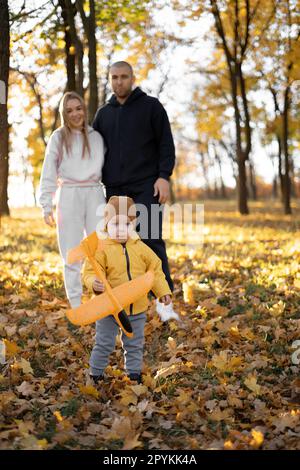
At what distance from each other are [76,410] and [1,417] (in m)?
0.51

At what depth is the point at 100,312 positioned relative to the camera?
376 centimetres

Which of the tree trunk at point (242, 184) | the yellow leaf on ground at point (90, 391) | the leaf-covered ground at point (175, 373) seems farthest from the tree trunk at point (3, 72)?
the tree trunk at point (242, 184)

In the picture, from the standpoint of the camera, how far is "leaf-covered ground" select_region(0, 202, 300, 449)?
3375mm

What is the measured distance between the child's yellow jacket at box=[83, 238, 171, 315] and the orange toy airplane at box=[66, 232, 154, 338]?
0.11 m

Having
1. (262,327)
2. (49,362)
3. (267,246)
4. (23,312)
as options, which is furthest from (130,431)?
(267,246)

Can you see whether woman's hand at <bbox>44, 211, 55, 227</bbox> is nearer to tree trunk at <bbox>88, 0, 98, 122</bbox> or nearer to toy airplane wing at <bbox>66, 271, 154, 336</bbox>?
toy airplane wing at <bbox>66, 271, 154, 336</bbox>

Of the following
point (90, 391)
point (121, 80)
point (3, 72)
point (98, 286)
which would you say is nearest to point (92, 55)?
point (3, 72)

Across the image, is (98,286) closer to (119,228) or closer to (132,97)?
(119,228)

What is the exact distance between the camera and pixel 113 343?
4066mm

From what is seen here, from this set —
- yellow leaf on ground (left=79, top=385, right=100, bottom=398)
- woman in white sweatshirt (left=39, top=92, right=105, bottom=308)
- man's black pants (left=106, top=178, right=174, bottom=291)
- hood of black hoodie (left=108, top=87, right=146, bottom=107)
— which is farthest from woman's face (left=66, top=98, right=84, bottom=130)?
yellow leaf on ground (left=79, top=385, right=100, bottom=398)

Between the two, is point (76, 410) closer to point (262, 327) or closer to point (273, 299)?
point (262, 327)
